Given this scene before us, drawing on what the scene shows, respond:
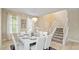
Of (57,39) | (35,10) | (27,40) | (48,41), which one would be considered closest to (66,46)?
(57,39)

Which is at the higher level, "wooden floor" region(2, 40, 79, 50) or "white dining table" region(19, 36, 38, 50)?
"white dining table" region(19, 36, 38, 50)

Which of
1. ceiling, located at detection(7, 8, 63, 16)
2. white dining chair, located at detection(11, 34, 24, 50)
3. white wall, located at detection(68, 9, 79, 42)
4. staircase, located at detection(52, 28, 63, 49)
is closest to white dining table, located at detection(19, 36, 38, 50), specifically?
white dining chair, located at detection(11, 34, 24, 50)

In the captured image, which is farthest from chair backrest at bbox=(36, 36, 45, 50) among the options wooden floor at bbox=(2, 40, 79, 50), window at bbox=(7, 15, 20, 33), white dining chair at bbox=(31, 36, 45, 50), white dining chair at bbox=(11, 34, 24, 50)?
window at bbox=(7, 15, 20, 33)

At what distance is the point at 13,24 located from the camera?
2482 millimetres

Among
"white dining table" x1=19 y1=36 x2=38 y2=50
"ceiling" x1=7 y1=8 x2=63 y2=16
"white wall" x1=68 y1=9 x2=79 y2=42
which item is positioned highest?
"ceiling" x1=7 y1=8 x2=63 y2=16

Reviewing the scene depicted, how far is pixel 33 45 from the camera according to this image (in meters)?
2.48

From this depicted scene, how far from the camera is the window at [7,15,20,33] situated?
8.11ft

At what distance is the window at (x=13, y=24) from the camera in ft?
8.11

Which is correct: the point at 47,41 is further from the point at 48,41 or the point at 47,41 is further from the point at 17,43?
the point at 17,43

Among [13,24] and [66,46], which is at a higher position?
[13,24]

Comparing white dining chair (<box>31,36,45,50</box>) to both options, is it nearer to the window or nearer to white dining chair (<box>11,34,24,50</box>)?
white dining chair (<box>11,34,24,50</box>)

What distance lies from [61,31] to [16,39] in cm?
88
